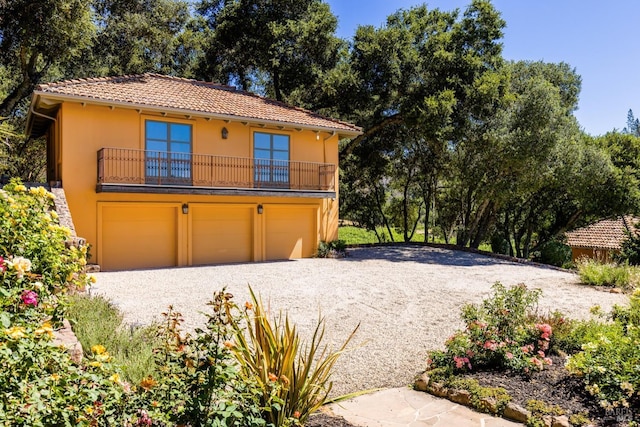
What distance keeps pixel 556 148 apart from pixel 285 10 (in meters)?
14.1

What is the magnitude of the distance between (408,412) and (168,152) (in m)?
12.4

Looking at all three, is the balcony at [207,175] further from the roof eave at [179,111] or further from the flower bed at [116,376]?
the flower bed at [116,376]

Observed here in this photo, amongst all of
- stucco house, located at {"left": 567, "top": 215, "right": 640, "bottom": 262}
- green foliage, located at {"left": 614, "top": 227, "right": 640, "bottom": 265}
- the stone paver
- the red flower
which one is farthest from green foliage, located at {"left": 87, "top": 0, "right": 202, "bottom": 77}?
stucco house, located at {"left": 567, "top": 215, "right": 640, "bottom": 262}

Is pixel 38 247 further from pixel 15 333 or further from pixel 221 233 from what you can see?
pixel 221 233

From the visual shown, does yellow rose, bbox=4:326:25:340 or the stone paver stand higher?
yellow rose, bbox=4:326:25:340

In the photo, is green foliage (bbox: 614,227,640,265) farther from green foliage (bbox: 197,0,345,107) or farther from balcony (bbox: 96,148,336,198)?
green foliage (bbox: 197,0,345,107)

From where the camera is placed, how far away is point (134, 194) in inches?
544

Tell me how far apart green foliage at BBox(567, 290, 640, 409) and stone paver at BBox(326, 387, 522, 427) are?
94cm

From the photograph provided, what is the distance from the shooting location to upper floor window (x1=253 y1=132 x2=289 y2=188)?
52.8ft

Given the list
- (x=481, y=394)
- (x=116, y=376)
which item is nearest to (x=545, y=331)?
(x=481, y=394)

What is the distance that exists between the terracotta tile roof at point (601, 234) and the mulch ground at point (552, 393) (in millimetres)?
24595

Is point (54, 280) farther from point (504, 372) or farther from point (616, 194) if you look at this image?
point (616, 194)

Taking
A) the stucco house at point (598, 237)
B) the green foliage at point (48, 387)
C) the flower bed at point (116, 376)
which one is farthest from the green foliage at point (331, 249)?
the stucco house at point (598, 237)

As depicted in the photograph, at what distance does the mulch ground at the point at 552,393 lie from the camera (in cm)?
386
